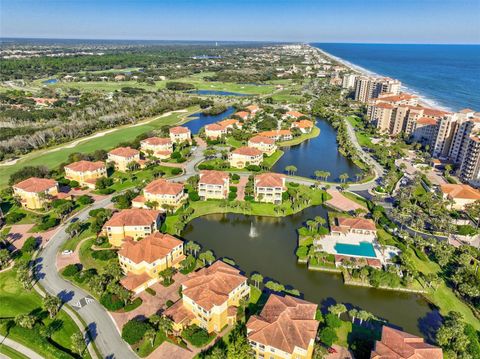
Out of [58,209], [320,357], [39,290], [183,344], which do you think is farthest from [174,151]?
[320,357]

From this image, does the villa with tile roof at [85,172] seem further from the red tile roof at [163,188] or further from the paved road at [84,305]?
the paved road at [84,305]

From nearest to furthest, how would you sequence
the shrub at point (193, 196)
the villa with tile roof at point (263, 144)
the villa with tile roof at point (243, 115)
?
the shrub at point (193, 196)
the villa with tile roof at point (263, 144)
the villa with tile roof at point (243, 115)

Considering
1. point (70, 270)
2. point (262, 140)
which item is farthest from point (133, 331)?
point (262, 140)

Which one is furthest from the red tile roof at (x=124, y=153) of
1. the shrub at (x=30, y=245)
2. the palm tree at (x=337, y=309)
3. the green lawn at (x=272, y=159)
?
the palm tree at (x=337, y=309)

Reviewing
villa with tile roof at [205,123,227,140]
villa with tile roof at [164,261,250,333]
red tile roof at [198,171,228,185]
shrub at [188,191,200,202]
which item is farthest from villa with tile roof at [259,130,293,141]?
villa with tile roof at [164,261,250,333]

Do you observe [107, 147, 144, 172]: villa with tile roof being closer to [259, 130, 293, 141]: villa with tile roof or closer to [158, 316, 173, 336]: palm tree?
[259, 130, 293, 141]: villa with tile roof

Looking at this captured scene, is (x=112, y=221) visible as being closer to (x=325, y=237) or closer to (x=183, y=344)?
(x=183, y=344)

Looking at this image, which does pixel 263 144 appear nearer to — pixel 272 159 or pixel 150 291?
pixel 272 159

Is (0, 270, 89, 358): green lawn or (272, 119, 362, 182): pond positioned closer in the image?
(0, 270, 89, 358): green lawn
